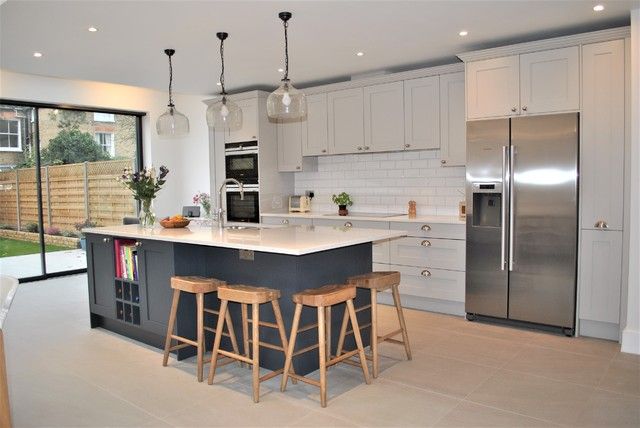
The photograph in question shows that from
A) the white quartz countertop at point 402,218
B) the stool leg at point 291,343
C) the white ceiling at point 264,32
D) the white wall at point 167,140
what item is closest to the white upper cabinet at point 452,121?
the white ceiling at point 264,32

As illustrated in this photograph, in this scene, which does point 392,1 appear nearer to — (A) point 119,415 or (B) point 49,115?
(A) point 119,415

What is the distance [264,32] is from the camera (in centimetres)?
442

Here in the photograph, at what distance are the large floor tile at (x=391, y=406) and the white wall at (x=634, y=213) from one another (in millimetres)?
1736

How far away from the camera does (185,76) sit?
611 centimetres

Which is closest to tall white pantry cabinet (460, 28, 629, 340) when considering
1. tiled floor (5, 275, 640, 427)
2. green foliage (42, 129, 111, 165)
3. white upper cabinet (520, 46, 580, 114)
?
white upper cabinet (520, 46, 580, 114)

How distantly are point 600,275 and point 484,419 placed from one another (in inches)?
80.3

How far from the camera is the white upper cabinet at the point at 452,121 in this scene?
5207 mm

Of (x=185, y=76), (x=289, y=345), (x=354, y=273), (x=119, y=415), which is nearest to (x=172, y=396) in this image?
(x=119, y=415)

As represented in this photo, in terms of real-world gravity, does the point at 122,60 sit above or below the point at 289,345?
above

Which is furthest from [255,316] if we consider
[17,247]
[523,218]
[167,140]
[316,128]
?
[167,140]

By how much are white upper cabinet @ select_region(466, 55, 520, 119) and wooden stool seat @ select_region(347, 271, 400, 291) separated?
1957 millimetres

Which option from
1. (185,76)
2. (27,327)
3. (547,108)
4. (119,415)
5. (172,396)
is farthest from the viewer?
(185,76)

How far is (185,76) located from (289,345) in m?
4.02

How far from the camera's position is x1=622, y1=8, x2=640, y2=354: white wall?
386 cm
